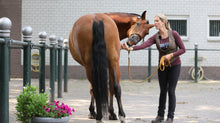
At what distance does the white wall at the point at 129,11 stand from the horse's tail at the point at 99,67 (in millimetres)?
10674

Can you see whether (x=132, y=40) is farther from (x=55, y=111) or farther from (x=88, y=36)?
(x=55, y=111)

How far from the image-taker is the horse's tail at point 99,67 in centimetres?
454

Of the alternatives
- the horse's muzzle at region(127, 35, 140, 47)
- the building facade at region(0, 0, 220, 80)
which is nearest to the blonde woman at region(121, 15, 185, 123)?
the horse's muzzle at region(127, 35, 140, 47)

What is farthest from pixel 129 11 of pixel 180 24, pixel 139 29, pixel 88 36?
pixel 88 36

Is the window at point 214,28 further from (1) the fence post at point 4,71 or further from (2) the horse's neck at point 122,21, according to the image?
(1) the fence post at point 4,71

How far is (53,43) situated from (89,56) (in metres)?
3.29

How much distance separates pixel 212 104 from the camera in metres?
7.80

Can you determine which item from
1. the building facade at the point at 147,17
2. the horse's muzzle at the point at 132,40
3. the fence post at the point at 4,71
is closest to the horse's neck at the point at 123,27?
the horse's muzzle at the point at 132,40

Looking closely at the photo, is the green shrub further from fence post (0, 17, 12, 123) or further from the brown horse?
the brown horse

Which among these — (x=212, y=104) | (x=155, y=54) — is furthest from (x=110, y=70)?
(x=155, y=54)

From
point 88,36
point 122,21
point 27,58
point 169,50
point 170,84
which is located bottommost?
point 170,84

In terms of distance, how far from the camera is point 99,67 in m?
4.54

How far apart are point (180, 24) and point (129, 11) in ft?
7.65

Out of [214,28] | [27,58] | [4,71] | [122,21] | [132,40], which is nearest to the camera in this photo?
[4,71]
